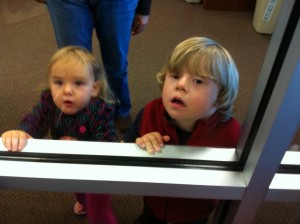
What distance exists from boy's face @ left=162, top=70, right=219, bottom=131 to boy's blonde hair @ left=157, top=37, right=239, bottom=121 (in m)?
0.01

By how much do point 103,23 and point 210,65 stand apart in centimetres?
59

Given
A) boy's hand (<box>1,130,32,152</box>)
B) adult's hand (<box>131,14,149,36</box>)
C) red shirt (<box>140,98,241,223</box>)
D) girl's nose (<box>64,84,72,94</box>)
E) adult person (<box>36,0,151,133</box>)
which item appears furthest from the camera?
adult's hand (<box>131,14,149,36</box>)

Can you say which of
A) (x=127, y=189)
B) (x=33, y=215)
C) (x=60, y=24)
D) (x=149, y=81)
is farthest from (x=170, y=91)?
(x=149, y=81)

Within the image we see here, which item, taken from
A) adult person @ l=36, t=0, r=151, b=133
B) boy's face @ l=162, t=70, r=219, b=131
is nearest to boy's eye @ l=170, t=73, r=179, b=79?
boy's face @ l=162, t=70, r=219, b=131

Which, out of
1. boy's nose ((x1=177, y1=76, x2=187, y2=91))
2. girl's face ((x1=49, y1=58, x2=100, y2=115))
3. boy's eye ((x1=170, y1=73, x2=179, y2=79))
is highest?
boy's nose ((x1=177, y1=76, x2=187, y2=91))

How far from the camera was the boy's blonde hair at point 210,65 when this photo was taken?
2.34 ft

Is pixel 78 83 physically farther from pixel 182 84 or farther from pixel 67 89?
pixel 182 84

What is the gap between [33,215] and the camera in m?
1.25

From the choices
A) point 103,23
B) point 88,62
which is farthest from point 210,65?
point 103,23

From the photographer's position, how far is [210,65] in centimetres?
71

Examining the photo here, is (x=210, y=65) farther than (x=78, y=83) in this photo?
No

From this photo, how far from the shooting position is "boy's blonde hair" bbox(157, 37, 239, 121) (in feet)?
2.34

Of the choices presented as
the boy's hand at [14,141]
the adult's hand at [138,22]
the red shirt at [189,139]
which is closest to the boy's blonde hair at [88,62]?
the red shirt at [189,139]

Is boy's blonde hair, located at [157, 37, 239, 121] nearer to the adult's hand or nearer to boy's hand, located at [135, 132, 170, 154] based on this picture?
boy's hand, located at [135, 132, 170, 154]
